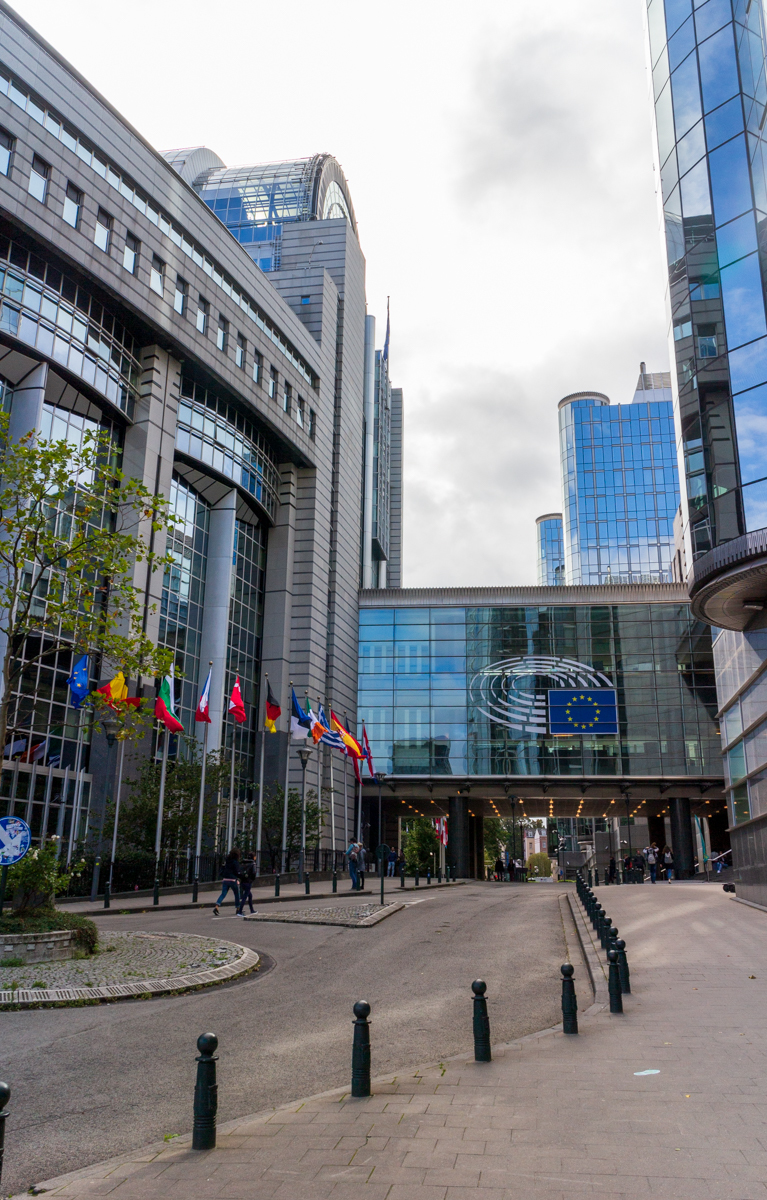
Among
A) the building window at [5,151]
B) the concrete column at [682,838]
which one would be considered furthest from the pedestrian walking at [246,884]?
the concrete column at [682,838]

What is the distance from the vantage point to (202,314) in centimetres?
4797

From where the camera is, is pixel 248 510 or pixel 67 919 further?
pixel 248 510

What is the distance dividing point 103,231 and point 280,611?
79.8 ft

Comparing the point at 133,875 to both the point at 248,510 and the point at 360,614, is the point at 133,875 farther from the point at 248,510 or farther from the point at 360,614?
the point at 360,614

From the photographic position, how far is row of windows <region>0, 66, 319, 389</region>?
3647 centimetres

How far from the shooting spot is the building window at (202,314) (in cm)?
4753

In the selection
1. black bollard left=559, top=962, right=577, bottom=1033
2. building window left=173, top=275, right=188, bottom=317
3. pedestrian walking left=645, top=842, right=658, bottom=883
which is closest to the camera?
black bollard left=559, top=962, right=577, bottom=1033

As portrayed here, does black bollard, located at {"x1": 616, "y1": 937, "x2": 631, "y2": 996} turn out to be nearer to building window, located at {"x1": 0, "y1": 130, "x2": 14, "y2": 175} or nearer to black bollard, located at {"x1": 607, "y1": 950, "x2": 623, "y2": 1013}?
black bollard, located at {"x1": 607, "y1": 950, "x2": 623, "y2": 1013}

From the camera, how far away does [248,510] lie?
55031 millimetres

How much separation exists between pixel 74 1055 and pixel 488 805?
206ft

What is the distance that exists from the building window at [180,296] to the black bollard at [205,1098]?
43887mm

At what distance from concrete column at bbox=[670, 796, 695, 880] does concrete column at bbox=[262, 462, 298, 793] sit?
83.8 feet

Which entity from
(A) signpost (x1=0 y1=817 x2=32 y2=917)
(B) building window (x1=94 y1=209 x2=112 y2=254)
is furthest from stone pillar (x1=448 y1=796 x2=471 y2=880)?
(A) signpost (x1=0 y1=817 x2=32 y2=917)

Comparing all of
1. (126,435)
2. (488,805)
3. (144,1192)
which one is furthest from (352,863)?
(488,805)
